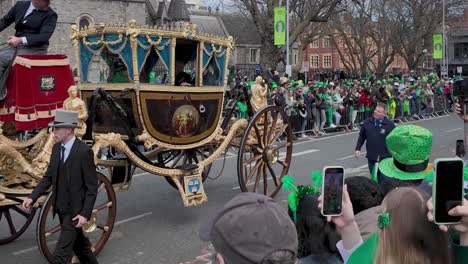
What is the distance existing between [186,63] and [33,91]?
7.42 feet

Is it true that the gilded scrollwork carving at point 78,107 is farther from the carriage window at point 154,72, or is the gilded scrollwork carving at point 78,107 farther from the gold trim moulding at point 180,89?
the carriage window at point 154,72

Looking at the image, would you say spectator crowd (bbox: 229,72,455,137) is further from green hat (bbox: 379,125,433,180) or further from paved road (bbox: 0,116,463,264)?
green hat (bbox: 379,125,433,180)

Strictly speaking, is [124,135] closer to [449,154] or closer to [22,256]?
[22,256]

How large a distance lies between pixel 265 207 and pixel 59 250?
3.18m

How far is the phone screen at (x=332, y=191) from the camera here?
96.8 inches

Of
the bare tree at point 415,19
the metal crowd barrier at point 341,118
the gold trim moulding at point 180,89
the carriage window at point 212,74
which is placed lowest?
the metal crowd barrier at point 341,118

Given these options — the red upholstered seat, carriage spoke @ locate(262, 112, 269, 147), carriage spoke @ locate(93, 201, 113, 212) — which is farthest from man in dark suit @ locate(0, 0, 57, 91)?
carriage spoke @ locate(262, 112, 269, 147)

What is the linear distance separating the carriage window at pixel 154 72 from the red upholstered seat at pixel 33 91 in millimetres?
1193

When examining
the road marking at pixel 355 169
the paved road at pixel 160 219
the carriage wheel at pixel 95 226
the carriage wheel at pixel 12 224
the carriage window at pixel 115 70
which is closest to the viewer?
the carriage wheel at pixel 95 226

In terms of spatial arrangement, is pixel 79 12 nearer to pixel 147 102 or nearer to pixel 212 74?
pixel 212 74

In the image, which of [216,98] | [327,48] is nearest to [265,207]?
[216,98]

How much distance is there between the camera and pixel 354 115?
63.4ft

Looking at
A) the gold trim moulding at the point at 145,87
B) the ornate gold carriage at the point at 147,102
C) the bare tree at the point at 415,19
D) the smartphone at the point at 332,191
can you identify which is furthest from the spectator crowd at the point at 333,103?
the bare tree at the point at 415,19

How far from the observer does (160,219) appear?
756 centimetres
